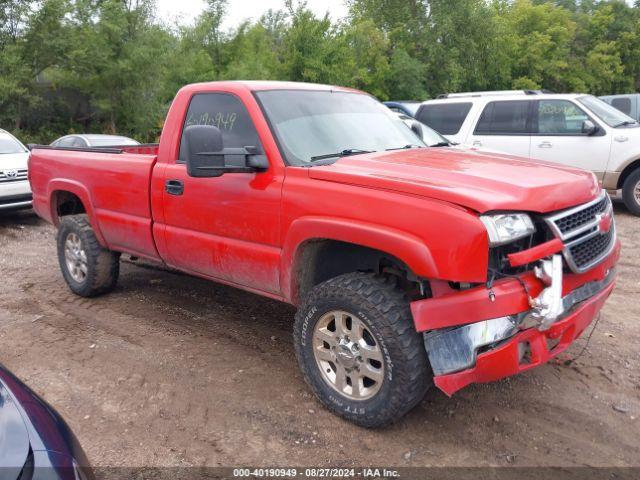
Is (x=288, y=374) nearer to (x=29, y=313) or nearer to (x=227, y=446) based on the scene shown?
(x=227, y=446)

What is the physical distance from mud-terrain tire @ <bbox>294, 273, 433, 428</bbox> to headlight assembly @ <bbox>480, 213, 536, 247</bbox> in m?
0.63

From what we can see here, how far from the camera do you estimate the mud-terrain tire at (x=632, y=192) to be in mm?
8555

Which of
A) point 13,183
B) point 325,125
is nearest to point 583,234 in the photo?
point 325,125

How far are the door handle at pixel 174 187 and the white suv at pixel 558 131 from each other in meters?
6.38

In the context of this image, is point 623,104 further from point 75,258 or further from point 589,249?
point 75,258

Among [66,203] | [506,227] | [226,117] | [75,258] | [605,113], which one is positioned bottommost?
[75,258]

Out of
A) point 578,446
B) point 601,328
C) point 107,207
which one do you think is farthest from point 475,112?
point 578,446

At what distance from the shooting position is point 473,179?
2.99 meters

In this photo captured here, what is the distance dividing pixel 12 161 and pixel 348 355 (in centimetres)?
813

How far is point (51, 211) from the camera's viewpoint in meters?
5.61

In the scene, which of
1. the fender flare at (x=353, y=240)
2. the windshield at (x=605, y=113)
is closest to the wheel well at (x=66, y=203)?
the fender flare at (x=353, y=240)

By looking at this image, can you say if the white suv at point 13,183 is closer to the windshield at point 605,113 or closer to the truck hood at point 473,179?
the truck hood at point 473,179

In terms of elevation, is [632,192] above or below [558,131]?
below

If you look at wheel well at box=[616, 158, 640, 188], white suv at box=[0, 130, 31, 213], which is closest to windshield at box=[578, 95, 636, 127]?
wheel well at box=[616, 158, 640, 188]
